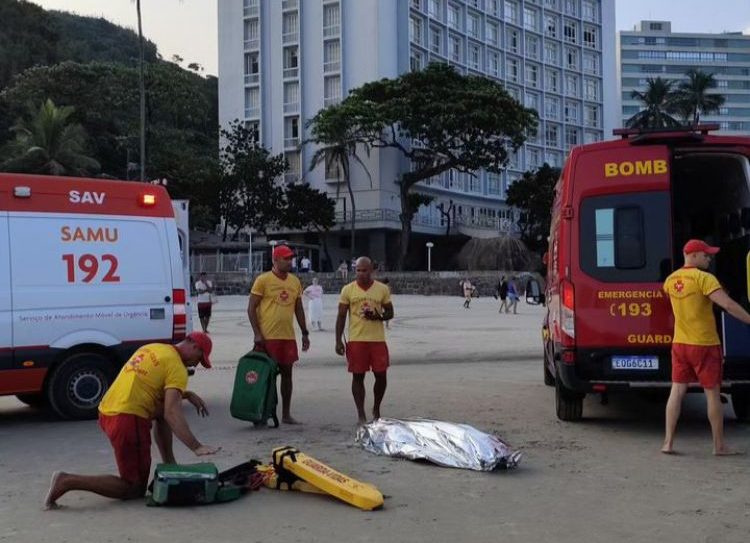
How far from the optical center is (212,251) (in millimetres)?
55656

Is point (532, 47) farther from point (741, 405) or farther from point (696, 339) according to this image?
point (696, 339)

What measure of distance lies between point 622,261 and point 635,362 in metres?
0.96

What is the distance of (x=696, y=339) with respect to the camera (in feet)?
22.5

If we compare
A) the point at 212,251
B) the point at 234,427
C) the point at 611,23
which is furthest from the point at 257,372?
the point at 611,23

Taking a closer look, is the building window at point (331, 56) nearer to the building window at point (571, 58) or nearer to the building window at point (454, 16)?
the building window at point (454, 16)

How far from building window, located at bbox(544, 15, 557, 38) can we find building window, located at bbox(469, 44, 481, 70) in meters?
12.9

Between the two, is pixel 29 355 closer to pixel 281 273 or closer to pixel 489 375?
pixel 281 273

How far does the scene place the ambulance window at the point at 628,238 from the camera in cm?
770

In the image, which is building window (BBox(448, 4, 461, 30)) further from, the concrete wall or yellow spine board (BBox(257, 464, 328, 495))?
yellow spine board (BBox(257, 464, 328, 495))

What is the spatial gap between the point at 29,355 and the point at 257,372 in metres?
2.39

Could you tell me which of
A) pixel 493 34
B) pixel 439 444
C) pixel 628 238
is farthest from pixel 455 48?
pixel 439 444

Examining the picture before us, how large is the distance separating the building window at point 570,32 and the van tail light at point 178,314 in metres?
84.4

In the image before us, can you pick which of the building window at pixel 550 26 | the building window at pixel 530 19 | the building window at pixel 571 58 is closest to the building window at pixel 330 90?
the building window at pixel 530 19

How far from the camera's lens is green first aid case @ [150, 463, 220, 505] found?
534 centimetres
